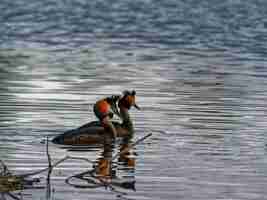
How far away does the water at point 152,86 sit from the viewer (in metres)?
16.8

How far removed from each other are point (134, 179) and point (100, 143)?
15.1 ft

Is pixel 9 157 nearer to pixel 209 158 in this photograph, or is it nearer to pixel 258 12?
pixel 209 158

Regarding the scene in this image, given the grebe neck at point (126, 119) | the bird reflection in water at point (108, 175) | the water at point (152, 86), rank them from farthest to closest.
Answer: the grebe neck at point (126, 119), the water at point (152, 86), the bird reflection in water at point (108, 175)

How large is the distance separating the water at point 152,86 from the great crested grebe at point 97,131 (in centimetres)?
27

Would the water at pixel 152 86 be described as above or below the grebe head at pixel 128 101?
below

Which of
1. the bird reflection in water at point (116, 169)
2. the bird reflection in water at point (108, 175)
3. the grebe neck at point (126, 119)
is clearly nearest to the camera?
the bird reflection in water at point (108, 175)

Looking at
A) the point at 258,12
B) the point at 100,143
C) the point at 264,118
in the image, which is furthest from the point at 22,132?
the point at 258,12

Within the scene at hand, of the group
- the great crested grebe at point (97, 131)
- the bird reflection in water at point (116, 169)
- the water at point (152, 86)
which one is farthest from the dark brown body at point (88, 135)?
the bird reflection in water at point (116, 169)

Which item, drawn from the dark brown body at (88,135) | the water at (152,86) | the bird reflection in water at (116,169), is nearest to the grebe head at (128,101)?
the water at (152,86)

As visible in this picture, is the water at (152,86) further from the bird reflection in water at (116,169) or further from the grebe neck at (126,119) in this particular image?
the grebe neck at (126,119)

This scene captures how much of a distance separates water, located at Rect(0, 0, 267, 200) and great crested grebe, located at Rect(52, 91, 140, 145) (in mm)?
268

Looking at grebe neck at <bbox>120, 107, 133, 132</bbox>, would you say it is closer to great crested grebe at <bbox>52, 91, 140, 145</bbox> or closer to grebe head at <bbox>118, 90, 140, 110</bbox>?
great crested grebe at <bbox>52, 91, 140, 145</bbox>

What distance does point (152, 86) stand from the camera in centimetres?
2680

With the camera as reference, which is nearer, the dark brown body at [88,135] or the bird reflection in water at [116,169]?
the bird reflection in water at [116,169]
